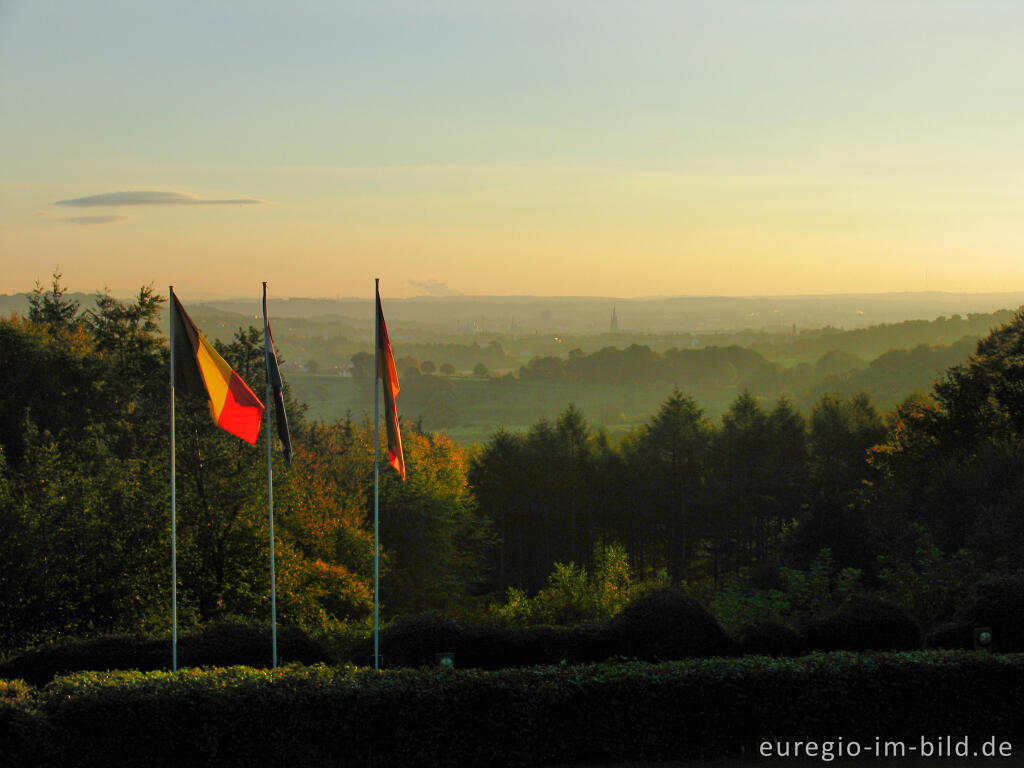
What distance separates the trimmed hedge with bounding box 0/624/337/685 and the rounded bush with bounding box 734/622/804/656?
8191mm

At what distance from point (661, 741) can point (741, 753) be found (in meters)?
1.30

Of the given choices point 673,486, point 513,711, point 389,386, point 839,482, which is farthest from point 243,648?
point 839,482

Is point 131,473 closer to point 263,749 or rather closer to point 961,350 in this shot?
point 263,749

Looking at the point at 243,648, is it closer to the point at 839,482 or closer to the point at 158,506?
the point at 158,506

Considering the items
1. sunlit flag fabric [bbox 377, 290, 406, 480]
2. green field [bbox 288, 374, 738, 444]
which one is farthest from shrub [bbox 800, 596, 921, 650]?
green field [bbox 288, 374, 738, 444]

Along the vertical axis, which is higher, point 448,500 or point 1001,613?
point 1001,613

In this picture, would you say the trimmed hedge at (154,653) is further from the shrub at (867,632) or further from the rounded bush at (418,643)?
the shrub at (867,632)

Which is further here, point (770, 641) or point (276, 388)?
point (770, 641)

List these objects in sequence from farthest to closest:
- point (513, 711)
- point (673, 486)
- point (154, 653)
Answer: point (673, 486), point (154, 653), point (513, 711)

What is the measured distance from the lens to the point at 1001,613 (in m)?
16.3

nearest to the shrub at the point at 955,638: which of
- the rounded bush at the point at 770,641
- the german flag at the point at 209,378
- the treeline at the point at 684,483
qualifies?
the rounded bush at the point at 770,641

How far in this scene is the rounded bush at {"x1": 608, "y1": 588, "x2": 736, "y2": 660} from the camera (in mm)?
15812

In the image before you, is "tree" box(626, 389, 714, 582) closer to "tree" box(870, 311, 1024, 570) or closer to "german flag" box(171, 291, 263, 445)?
"tree" box(870, 311, 1024, 570)

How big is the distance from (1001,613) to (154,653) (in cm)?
1674
